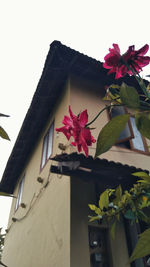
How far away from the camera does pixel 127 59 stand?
69cm

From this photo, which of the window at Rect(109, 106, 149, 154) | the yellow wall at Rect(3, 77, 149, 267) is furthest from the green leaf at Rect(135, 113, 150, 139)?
the window at Rect(109, 106, 149, 154)

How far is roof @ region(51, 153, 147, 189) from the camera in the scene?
7.48ft

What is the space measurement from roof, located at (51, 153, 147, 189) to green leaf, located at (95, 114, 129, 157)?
1.83m

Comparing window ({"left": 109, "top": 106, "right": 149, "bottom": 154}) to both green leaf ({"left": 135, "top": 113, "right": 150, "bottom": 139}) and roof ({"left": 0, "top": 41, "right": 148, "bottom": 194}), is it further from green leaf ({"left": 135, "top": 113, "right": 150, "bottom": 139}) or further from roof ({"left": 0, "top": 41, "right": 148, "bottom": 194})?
green leaf ({"left": 135, "top": 113, "right": 150, "bottom": 139})

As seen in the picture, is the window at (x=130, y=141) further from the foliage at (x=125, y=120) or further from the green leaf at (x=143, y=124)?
the green leaf at (x=143, y=124)

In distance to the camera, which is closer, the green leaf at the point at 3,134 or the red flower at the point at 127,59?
the green leaf at the point at 3,134

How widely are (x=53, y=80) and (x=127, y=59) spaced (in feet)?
12.6

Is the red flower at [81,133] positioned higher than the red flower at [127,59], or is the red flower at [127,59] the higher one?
the red flower at [127,59]

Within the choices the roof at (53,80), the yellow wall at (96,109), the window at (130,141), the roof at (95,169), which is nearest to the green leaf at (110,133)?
the roof at (95,169)

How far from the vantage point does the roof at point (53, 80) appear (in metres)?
3.95

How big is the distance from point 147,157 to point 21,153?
12.7 ft

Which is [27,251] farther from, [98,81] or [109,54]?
[109,54]

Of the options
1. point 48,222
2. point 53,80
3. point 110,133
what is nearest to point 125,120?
point 110,133

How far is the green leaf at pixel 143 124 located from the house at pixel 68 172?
928 millimetres
